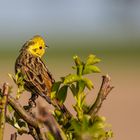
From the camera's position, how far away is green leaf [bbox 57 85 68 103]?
1870 mm

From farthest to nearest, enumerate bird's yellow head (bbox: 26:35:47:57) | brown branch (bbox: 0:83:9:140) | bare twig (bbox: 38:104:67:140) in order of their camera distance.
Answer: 1. bird's yellow head (bbox: 26:35:47:57)
2. brown branch (bbox: 0:83:9:140)
3. bare twig (bbox: 38:104:67:140)

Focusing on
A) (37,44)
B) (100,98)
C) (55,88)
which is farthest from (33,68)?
(100,98)

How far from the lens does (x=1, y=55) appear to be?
34750 millimetres

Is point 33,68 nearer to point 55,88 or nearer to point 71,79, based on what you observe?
point 55,88

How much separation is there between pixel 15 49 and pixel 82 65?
118ft

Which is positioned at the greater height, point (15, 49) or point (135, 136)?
point (15, 49)

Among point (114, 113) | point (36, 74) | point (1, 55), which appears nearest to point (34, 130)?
point (36, 74)

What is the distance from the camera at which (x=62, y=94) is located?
189cm

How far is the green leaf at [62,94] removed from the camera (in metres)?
1.87

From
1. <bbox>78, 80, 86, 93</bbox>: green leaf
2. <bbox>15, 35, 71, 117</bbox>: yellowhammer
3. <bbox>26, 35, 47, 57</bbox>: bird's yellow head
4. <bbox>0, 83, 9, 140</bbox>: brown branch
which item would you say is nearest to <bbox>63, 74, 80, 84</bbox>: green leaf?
<bbox>78, 80, 86, 93</bbox>: green leaf

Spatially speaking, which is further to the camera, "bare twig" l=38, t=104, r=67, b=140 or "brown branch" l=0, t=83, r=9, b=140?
"brown branch" l=0, t=83, r=9, b=140

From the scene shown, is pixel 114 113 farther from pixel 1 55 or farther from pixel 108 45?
pixel 108 45

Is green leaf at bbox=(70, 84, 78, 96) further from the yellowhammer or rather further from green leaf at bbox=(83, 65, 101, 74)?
the yellowhammer

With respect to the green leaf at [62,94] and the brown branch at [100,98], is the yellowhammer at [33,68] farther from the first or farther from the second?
the brown branch at [100,98]
